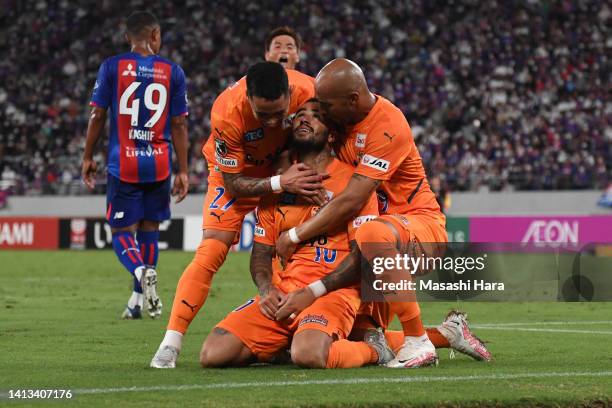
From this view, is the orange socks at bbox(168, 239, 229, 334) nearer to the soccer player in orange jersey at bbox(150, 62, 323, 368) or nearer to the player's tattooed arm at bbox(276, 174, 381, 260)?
the soccer player in orange jersey at bbox(150, 62, 323, 368)

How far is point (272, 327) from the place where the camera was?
6.31 m

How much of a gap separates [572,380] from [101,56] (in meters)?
31.7

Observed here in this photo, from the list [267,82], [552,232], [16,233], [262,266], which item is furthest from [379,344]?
[16,233]

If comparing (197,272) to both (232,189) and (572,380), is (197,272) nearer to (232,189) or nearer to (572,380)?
(232,189)

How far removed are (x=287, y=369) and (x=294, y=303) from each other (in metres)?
0.36

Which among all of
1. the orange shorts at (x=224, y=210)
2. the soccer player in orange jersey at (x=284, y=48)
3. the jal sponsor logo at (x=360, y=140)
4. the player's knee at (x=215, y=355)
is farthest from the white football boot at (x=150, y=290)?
the jal sponsor logo at (x=360, y=140)

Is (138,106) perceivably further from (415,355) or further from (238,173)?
(415,355)

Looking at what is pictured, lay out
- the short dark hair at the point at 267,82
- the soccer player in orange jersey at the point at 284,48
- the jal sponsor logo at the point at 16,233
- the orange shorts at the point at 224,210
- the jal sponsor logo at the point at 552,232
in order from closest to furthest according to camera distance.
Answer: the short dark hair at the point at 267,82 < the orange shorts at the point at 224,210 < the soccer player in orange jersey at the point at 284,48 < the jal sponsor logo at the point at 552,232 < the jal sponsor logo at the point at 16,233

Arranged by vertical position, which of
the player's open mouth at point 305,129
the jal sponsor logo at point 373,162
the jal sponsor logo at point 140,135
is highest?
the jal sponsor logo at point 140,135

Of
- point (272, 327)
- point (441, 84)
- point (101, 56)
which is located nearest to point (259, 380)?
point (272, 327)

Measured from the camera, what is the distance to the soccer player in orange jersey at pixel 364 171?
610cm

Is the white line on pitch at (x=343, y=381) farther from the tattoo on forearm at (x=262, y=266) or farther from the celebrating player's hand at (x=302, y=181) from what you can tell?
the celebrating player's hand at (x=302, y=181)

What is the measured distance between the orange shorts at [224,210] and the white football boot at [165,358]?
0.88 m

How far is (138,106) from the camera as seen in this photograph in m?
9.87
